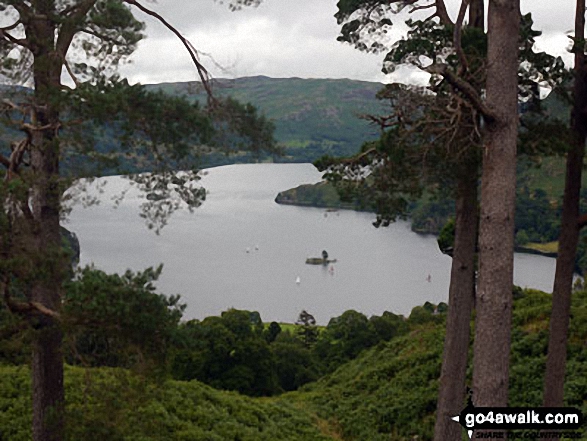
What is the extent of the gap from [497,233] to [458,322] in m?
4.01

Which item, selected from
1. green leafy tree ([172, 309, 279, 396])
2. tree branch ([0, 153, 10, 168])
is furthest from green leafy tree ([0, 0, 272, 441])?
green leafy tree ([172, 309, 279, 396])

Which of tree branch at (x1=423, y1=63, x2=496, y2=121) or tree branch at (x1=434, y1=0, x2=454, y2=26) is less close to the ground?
tree branch at (x1=434, y1=0, x2=454, y2=26)

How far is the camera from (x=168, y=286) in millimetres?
87312

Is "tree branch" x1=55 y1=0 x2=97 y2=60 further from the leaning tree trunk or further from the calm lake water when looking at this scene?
the calm lake water

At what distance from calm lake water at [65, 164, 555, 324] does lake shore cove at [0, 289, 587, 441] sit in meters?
50.3

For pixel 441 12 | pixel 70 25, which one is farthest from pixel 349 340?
pixel 70 25

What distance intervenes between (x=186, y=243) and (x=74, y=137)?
11083 centimetres

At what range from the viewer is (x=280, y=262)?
109562mm

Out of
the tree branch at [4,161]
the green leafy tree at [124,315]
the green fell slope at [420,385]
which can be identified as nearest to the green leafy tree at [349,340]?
the green fell slope at [420,385]

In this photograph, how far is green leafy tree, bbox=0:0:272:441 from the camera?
6.77 metres

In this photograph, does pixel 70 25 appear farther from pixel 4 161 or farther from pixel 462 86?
pixel 462 86

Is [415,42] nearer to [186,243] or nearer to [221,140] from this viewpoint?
[221,140]

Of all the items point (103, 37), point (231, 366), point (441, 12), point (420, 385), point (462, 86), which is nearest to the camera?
point (462, 86)

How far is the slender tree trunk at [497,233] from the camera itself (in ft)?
17.8
